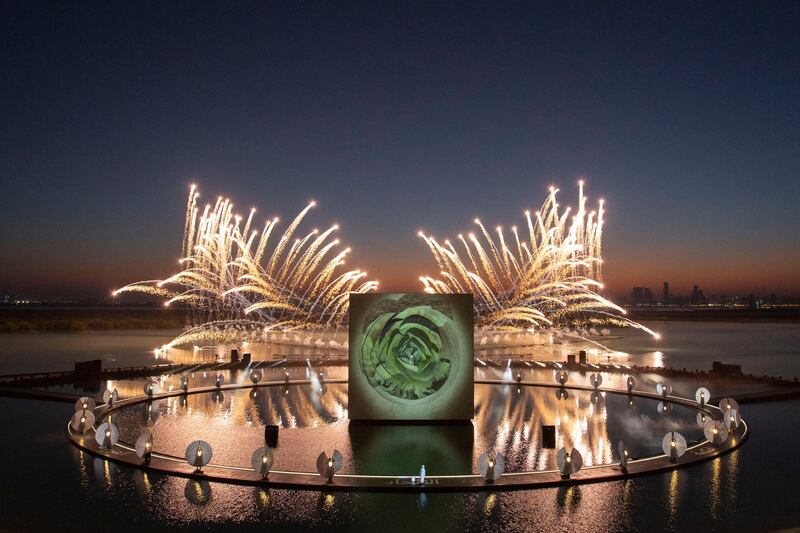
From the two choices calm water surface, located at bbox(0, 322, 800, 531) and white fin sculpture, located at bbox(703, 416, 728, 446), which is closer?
calm water surface, located at bbox(0, 322, 800, 531)

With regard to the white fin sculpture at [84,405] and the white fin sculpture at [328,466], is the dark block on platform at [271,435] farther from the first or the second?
the white fin sculpture at [84,405]

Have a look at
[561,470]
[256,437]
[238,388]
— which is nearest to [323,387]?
[238,388]

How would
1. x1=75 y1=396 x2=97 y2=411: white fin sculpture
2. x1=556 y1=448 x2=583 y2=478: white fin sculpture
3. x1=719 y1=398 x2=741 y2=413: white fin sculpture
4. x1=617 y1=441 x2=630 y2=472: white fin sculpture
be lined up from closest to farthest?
x1=556 y1=448 x2=583 y2=478: white fin sculpture, x1=617 y1=441 x2=630 y2=472: white fin sculpture, x1=75 y1=396 x2=97 y2=411: white fin sculpture, x1=719 y1=398 x2=741 y2=413: white fin sculpture

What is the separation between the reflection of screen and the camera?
27125 millimetres

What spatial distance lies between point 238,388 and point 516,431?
1771 centimetres

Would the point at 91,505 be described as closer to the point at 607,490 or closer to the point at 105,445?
the point at 105,445

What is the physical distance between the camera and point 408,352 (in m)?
27.5

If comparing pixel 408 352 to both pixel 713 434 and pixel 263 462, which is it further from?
pixel 713 434

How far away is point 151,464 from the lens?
19.2m

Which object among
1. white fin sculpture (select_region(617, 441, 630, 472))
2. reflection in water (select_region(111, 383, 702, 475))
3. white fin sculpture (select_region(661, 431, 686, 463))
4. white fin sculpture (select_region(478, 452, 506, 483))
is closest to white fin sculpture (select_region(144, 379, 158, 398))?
reflection in water (select_region(111, 383, 702, 475))

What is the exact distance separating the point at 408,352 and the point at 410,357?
0.78 ft

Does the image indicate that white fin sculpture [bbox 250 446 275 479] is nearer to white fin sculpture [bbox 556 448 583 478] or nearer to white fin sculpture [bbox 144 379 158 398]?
white fin sculpture [bbox 556 448 583 478]

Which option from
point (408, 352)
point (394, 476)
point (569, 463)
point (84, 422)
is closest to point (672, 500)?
point (569, 463)

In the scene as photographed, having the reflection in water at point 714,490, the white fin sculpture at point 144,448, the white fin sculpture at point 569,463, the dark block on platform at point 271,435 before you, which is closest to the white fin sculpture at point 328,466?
the dark block on platform at point 271,435
